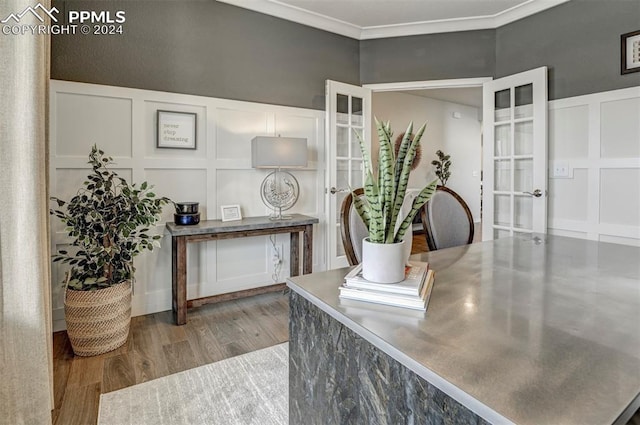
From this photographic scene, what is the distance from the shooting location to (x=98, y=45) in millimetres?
2553

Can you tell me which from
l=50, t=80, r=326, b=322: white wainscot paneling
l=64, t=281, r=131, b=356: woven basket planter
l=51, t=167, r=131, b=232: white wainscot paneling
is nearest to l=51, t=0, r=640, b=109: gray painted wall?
l=50, t=80, r=326, b=322: white wainscot paneling

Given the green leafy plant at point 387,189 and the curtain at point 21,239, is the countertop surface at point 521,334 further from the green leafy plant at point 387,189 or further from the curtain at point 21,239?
the curtain at point 21,239

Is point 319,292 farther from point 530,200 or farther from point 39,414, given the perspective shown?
point 530,200

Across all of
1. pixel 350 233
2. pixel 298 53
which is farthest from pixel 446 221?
pixel 298 53

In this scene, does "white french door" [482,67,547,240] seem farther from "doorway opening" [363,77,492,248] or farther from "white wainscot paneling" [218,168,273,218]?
"white wainscot paneling" [218,168,273,218]

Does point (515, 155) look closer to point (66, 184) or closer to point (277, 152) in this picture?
point (277, 152)

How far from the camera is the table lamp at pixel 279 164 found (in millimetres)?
2938

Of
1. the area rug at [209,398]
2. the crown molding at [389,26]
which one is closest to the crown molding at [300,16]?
the crown molding at [389,26]

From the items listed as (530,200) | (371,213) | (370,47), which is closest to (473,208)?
(530,200)

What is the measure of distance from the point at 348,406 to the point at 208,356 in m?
1.56

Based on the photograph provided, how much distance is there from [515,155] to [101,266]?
353cm

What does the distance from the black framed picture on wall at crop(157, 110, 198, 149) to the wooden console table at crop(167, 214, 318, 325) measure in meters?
0.65

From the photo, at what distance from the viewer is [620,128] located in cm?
270

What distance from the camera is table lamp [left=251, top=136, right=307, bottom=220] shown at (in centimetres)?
294
